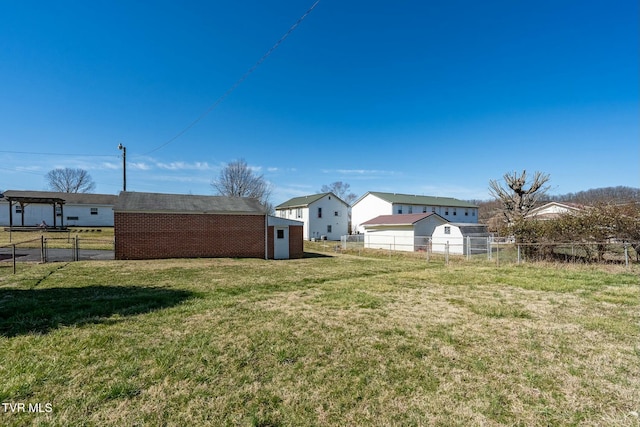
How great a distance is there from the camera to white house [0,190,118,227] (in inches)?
1369

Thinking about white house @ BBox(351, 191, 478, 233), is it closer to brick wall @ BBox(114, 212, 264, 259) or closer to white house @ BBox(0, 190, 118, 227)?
brick wall @ BBox(114, 212, 264, 259)

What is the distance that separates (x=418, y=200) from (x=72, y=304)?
42699mm

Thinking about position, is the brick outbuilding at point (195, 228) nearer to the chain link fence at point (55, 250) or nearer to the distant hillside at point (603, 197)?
the chain link fence at point (55, 250)

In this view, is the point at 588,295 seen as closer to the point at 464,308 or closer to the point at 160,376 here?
the point at 464,308

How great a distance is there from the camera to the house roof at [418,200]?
137ft

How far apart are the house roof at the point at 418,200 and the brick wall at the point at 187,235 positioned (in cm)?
2658

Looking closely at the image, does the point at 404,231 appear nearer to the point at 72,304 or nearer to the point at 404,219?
the point at 404,219

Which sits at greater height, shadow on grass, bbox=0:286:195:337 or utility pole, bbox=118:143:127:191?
utility pole, bbox=118:143:127:191

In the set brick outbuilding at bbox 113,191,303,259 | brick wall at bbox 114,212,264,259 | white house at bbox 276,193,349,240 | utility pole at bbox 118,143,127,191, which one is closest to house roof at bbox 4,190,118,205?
utility pole at bbox 118,143,127,191

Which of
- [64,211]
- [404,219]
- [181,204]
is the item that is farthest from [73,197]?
[404,219]

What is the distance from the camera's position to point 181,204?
687 inches

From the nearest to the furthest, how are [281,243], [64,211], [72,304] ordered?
[72,304]
[281,243]
[64,211]

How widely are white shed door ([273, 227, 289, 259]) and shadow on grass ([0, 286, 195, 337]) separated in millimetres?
10563

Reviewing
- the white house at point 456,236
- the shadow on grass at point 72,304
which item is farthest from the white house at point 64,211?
the white house at point 456,236
